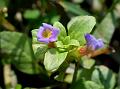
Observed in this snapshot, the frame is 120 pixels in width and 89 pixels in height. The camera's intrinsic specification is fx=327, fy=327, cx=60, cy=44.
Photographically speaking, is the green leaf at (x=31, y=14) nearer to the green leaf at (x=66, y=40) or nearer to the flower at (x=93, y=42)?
the green leaf at (x=66, y=40)

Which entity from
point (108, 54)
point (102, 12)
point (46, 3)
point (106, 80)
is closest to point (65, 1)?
point (46, 3)

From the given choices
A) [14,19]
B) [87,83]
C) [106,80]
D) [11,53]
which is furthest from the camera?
[14,19]

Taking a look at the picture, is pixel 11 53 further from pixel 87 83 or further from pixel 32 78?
pixel 87 83

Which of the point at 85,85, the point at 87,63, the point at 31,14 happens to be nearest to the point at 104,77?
the point at 87,63

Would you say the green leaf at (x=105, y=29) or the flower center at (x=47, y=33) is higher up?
the flower center at (x=47, y=33)

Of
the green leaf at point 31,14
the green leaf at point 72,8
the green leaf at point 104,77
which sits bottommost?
the green leaf at point 104,77

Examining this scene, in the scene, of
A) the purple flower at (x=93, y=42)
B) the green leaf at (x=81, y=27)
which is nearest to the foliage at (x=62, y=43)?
the green leaf at (x=81, y=27)
